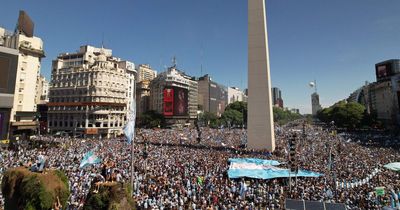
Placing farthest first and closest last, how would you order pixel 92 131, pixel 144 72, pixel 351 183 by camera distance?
1. pixel 144 72
2. pixel 92 131
3. pixel 351 183

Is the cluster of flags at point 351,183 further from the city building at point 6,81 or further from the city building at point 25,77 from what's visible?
the city building at point 25,77

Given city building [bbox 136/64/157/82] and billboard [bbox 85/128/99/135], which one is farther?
city building [bbox 136/64/157/82]

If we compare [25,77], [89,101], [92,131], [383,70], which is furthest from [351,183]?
[383,70]

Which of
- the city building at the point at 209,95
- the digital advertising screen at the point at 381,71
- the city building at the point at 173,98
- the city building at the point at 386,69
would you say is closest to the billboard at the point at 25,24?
the city building at the point at 173,98

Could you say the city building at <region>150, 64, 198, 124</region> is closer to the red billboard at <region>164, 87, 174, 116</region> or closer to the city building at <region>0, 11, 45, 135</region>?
the red billboard at <region>164, 87, 174, 116</region>

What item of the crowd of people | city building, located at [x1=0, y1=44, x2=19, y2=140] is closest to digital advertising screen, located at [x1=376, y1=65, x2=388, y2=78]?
the crowd of people

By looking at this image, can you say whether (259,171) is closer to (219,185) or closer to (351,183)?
(219,185)
